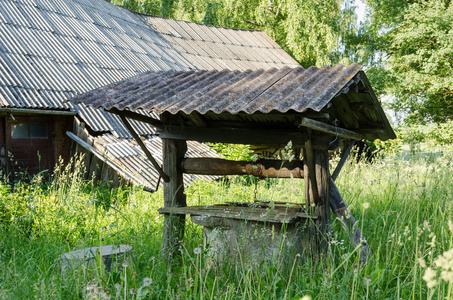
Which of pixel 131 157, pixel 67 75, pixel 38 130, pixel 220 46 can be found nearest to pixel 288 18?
pixel 220 46

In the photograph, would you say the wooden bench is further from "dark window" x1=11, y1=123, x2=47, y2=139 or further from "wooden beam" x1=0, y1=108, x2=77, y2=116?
"dark window" x1=11, y1=123, x2=47, y2=139

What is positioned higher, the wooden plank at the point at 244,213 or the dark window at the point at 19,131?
the dark window at the point at 19,131

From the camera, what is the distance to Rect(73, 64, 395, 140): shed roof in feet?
12.0

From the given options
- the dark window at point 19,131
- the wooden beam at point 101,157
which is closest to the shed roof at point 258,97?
the wooden beam at point 101,157

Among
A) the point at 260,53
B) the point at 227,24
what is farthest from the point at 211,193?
the point at 227,24

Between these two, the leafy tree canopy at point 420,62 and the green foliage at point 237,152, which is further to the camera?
the leafy tree canopy at point 420,62

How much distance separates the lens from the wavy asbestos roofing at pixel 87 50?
30.9 ft

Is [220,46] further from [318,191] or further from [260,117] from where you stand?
[318,191]

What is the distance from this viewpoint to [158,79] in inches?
190

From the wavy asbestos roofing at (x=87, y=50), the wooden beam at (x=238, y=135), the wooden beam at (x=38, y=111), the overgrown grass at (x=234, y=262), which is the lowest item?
the overgrown grass at (x=234, y=262)

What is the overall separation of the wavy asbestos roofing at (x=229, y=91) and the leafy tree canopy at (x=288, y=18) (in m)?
19.0

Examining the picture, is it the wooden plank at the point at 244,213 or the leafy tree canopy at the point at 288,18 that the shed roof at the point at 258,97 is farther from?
the leafy tree canopy at the point at 288,18

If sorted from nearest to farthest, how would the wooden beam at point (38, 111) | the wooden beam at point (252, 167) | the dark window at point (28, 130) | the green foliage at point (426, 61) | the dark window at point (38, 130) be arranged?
the wooden beam at point (252, 167)
the wooden beam at point (38, 111)
the dark window at point (28, 130)
the dark window at point (38, 130)
the green foliage at point (426, 61)

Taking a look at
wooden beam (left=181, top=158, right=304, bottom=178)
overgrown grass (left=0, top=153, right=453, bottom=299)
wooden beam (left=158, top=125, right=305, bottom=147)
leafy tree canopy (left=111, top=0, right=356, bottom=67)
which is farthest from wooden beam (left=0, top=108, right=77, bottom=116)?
leafy tree canopy (left=111, top=0, right=356, bottom=67)
